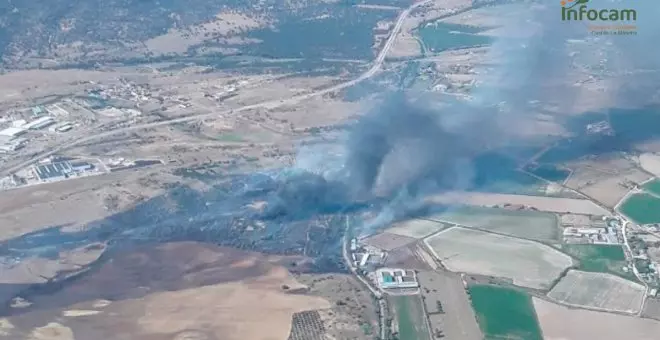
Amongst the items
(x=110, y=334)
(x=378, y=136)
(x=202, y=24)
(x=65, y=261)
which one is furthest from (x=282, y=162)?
(x=202, y=24)

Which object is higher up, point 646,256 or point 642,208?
point 642,208

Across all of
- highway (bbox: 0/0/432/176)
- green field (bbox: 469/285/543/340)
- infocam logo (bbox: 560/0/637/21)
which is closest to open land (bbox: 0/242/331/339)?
green field (bbox: 469/285/543/340)

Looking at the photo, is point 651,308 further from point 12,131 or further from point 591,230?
point 12,131

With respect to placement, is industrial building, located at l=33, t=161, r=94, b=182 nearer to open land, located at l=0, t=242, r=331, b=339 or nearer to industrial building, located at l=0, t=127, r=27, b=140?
industrial building, located at l=0, t=127, r=27, b=140

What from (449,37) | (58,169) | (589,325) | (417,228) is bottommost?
(589,325)

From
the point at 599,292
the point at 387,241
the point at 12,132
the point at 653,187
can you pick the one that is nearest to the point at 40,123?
the point at 12,132

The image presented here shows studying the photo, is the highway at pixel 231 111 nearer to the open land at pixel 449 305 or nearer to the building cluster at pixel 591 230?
the building cluster at pixel 591 230
